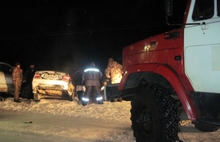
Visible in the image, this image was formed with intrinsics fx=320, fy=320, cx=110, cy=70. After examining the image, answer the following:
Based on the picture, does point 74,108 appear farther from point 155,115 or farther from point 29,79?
point 155,115

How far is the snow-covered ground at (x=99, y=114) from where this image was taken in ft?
23.1

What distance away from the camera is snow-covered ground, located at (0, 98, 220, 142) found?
23.1 feet

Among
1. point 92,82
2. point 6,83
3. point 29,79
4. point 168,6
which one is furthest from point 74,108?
point 168,6

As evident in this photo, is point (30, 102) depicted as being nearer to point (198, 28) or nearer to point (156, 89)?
point (156, 89)

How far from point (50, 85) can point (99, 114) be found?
3.16 meters

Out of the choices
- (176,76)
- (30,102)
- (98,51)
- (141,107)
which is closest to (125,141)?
(141,107)

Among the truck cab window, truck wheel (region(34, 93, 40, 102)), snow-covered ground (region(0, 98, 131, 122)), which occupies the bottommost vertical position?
snow-covered ground (region(0, 98, 131, 122))

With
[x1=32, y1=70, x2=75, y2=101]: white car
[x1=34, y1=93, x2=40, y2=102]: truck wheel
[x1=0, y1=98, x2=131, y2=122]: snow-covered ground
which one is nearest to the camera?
[x1=0, y1=98, x2=131, y2=122]: snow-covered ground

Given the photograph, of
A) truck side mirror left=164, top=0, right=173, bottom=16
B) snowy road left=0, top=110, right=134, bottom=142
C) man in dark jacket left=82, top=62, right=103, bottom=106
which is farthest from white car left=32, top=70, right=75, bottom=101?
truck side mirror left=164, top=0, right=173, bottom=16

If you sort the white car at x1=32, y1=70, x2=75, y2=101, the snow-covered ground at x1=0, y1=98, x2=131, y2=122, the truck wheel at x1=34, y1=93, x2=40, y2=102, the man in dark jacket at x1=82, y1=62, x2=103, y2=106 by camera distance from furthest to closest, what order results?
the truck wheel at x1=34, y1=93, x2=40, y2=102 < the white car at x1=32, y1=70, x2=75, y2=101 < the man in dark jacket at x1=82, y1=62, x2=103, y2=106 < the snow-covered ground at x1=0, y1=98, x2=131, y2=122

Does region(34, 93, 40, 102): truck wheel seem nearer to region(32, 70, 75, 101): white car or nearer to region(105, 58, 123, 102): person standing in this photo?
region(32, 70, 75, 101): white car

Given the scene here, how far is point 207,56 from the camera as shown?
4457 millimetres

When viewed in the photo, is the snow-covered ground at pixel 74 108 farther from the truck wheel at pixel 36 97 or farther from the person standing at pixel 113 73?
the person standing at pixel 113 73

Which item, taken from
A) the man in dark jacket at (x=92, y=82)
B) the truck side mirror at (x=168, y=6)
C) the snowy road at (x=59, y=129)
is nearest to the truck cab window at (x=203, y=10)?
the truck side mirror at (x=168, y=6)
